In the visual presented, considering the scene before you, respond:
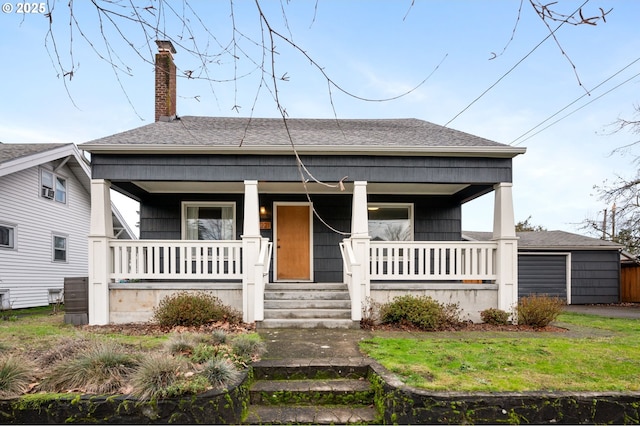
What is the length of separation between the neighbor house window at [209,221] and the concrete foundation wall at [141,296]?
2.74m

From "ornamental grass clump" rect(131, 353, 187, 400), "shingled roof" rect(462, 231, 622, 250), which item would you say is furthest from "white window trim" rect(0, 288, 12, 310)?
"shingled roof" rect(462, 231, 622, 250)

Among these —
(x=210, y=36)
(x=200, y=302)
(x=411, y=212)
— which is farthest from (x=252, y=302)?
(x=210, y=36)

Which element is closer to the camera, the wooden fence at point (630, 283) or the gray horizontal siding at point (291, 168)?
the gray horizontal siding at point (291, 168)

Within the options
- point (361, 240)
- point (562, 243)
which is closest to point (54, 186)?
point (361, 240)

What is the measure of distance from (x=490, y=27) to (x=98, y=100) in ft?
10.6

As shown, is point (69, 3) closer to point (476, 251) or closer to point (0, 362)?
point (0, 362)

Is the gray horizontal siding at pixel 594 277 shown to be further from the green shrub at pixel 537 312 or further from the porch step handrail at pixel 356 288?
the porch step handrail at pixel 356 288

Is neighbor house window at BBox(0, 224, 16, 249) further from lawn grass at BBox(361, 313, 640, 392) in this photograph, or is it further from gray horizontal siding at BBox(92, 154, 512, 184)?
lawn grass at BBox(361, 313, 640, 392)

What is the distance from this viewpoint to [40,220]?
46.0 feet

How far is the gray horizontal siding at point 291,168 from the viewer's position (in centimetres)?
823

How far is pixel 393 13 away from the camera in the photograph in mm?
2891

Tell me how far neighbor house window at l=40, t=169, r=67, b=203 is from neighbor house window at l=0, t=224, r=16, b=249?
176 centimetres

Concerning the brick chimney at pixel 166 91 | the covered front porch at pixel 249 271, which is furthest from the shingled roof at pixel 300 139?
the covered front porch at pixel 249 271

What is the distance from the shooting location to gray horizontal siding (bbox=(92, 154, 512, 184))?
8.23 meters
